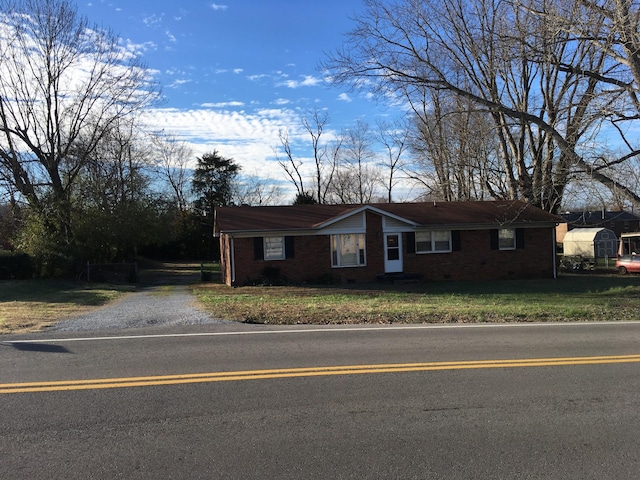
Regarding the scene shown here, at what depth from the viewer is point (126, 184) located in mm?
36750

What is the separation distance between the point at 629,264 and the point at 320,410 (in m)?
29.4

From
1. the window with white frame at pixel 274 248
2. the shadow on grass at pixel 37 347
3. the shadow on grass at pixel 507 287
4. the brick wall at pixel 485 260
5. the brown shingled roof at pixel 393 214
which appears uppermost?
the brown shingled roof at pixel 393 214

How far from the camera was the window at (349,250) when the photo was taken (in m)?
23.5

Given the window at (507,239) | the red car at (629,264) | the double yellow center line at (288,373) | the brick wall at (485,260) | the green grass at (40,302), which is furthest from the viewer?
the red car at (629,264)

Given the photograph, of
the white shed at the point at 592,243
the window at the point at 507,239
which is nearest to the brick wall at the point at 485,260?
the window at the point at 507,239

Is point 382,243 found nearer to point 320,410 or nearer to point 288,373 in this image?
point 288,373

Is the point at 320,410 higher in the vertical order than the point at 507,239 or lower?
lower

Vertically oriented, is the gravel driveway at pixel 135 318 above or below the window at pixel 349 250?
below

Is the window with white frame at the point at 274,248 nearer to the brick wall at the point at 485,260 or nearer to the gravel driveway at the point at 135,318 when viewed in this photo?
the brick wall at the point at 485,260

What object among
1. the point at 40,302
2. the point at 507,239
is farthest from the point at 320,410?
the point at 507,239

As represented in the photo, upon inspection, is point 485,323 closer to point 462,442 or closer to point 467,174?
point 462,442

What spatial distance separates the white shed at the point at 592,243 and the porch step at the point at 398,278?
2698 centimetres

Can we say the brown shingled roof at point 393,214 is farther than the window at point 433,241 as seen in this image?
No

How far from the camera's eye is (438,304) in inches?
568
